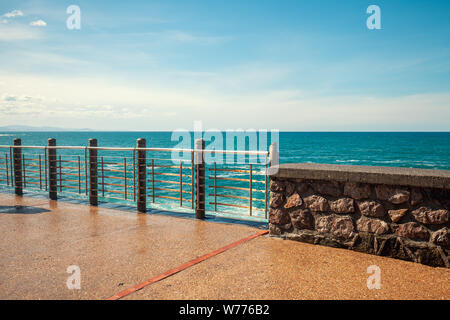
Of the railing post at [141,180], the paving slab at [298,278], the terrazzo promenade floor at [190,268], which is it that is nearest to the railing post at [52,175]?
the terrazzo promenade floor at [190,268]

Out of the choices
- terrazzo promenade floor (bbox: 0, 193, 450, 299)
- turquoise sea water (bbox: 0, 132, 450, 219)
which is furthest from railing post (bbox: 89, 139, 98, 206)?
terrazzo promenade floor (bbox: 0, 193, 450, 299)

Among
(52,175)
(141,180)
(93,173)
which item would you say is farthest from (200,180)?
(52,175)

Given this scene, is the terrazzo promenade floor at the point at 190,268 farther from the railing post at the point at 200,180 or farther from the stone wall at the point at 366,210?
the railing post at the point at 200,180

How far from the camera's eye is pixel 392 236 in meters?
4.39

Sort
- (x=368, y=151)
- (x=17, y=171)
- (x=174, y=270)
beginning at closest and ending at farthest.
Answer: (x=174, y=270)
(x=17, y=171)
(x=368, y=151)

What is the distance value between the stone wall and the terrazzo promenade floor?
0.20 m

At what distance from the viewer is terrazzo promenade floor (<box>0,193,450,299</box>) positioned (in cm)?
346

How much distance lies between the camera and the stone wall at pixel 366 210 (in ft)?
13.5

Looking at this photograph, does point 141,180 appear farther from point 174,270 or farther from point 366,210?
point 366,210

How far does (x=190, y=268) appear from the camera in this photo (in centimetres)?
411

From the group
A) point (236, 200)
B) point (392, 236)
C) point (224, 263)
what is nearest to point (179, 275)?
point (224, 263)

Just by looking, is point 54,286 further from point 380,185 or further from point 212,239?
point 380,185

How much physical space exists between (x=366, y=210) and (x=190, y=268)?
2.45 meters

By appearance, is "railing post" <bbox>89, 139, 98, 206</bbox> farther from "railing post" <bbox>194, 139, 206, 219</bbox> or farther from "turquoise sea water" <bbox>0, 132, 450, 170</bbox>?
"turquoise sea water" <bbox>0, 132, 450, 170</bbox>
